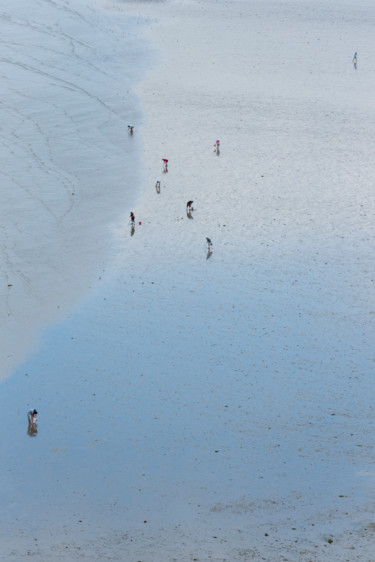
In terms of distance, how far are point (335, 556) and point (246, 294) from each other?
57.2 ft

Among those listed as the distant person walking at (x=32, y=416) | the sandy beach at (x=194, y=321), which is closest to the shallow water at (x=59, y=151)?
the sandy beach at (x=194, y=321)

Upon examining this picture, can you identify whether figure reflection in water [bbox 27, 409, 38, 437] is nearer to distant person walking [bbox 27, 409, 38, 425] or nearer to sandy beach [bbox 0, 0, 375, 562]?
distant person walking [bbox 27, 409, 38, 425]

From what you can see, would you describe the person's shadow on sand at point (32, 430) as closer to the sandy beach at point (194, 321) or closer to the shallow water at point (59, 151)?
the sandy beach at point (194, 321)

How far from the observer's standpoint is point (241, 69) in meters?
72.4

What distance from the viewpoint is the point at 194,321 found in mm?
36344

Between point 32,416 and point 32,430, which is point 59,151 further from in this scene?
point 32,430

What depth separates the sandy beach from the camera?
977 inches

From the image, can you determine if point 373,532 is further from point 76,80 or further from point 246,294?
point 76,80

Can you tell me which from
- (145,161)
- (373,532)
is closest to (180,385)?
(373,532)

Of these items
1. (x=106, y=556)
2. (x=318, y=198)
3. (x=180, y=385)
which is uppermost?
(x=318, y=198)

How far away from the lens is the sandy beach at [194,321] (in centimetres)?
2481

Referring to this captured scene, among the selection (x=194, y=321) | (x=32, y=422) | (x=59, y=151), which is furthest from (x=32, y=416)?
(x=59, y=151)

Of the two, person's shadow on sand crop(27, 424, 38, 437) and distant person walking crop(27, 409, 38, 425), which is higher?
distant person walking crop(27, 409, 38, 425)

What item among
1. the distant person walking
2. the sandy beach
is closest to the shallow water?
the sandy beach
